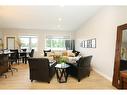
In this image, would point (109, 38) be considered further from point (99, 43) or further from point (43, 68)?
point (43, 68)

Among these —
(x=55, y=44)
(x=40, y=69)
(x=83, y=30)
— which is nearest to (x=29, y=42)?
(x=55, y=44)

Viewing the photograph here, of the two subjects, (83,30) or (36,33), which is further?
(36,33)

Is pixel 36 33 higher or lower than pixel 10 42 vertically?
higher

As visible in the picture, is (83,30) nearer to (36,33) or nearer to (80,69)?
(36,33)

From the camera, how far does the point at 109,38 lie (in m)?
5.06

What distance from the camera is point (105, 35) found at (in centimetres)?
541

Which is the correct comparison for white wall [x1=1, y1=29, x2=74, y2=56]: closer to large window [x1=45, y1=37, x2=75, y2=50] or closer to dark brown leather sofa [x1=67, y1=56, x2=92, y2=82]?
large window [x1=45, y1=37, x2=75, y2=50]

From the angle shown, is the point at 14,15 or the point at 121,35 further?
the point at 14,15

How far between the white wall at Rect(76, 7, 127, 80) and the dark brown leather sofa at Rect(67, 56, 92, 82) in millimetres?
754

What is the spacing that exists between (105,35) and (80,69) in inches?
65.9

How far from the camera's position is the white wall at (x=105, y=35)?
4574 mm
